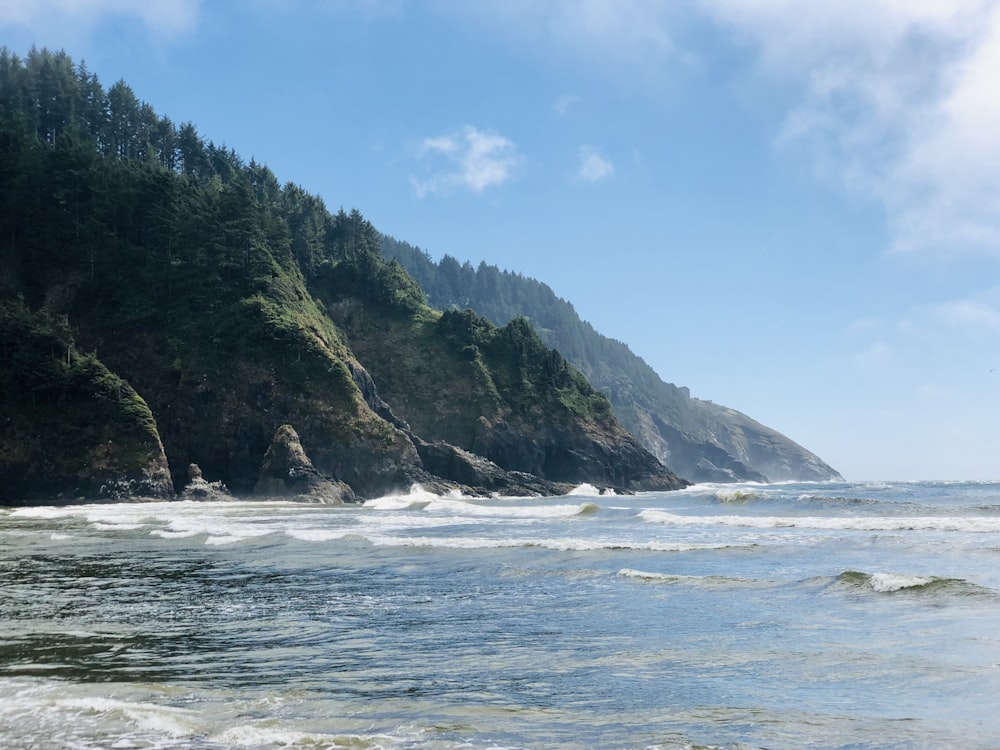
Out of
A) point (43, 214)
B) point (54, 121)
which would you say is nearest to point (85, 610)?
point (43, 214)

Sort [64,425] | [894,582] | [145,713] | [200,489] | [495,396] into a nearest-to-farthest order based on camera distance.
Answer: [145,713] → [894,582] → [64,425] → [200,489] → [495,396]

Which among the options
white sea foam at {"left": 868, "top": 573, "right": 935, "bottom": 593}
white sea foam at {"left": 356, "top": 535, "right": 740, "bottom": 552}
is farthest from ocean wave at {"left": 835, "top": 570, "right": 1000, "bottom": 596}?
white sea foam at {"left": 356, "top": 535, "right": 740, "bottom": 552}

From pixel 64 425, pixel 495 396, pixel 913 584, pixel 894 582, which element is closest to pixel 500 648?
pixel 894 582

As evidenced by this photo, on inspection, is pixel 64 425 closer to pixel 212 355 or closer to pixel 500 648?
pixel 212 355

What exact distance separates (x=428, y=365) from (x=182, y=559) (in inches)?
3125

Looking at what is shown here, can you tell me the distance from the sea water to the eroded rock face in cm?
4096

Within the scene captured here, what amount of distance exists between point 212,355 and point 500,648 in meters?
68.2

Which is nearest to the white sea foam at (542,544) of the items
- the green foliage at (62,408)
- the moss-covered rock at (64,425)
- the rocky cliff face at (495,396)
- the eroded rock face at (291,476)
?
the moss-covered rock at (64,425)

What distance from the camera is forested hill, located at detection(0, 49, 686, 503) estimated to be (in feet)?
198

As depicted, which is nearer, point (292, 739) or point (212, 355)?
point (292, 739)

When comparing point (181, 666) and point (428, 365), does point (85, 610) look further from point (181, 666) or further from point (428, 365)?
point (428, 365)

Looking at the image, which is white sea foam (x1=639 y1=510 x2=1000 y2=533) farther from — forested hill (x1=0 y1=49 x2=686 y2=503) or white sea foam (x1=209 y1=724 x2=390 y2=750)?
forested hill (x1=0 y1=49 x2=686 y2=503)

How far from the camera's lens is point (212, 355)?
7275cm

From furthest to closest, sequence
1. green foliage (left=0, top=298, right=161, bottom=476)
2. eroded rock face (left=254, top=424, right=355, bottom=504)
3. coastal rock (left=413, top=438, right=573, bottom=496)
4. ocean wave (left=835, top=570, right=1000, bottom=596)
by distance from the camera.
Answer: coastal rock (left=413, top=438, right=573, bottom=496) < eroded rock face (left=254, top=424, right=355, bottom=504) < green foliage (left=0, top=298, right=161, bottom=476) < ocean wave (left=835, top=570, right=1000, bottom=596)
